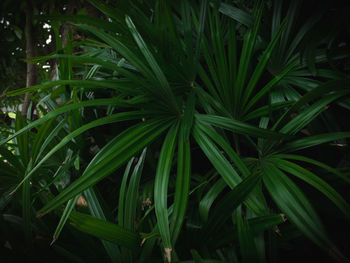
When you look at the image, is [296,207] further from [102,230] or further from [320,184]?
[102,230]

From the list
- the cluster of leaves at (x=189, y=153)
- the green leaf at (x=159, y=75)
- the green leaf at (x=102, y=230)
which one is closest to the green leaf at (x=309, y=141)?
the cluster of leaves at (x=189, y=153)

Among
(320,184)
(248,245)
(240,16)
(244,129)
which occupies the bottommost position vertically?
(248,245)

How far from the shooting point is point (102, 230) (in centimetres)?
39

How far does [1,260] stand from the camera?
43 cm

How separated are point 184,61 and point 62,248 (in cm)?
53

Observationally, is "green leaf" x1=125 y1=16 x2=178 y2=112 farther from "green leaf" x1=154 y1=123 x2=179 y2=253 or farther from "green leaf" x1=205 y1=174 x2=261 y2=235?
"green leaf" x1=205 y1=174 x2=261 y2=235

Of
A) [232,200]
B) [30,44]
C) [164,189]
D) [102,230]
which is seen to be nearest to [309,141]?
[232,200]

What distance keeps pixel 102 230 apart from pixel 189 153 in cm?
22

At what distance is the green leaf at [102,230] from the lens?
1.24ft

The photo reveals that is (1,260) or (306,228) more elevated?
(306,228)

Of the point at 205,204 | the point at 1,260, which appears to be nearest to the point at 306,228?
the point at 205,204

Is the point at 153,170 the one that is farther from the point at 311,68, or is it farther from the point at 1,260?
the point at 311,68

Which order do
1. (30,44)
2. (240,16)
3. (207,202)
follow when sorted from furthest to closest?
(30,44) → (240,16) → (207,202)

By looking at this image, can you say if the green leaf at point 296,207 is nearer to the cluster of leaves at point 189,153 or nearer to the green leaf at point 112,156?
the cluster of leaves at point 189,153
